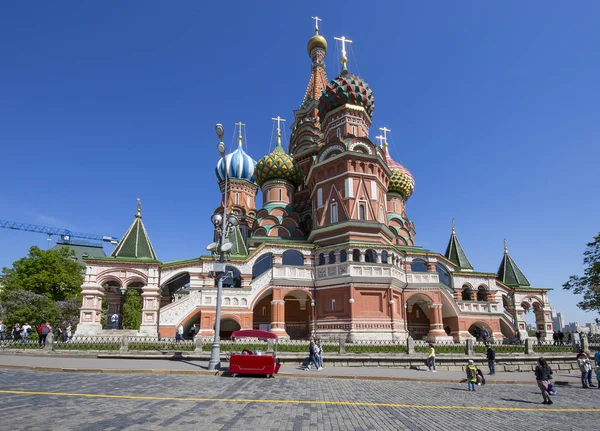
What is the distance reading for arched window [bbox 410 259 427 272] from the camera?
35.0m

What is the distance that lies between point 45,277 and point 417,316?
115 feet

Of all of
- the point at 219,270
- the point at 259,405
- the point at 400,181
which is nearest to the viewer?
the point at 259,405

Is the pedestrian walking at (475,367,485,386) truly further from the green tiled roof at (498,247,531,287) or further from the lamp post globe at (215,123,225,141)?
the green tiled roof at (498,247,531,287)

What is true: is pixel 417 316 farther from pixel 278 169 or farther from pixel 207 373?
pixel 207 373

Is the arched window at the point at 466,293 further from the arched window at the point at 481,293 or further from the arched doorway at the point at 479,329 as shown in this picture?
the arched doorway at the point at 479,329

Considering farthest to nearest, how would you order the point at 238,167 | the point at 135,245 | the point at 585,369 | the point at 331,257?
the point at 238,167 → the point at 331,257 → the point at 135,245 → the point at 585,369

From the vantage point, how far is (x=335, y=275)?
29375 mm

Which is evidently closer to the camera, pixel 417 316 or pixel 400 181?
pixel 417 316

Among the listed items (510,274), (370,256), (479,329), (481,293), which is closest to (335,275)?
(370,256)

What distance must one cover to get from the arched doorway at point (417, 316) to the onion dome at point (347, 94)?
17.3 m

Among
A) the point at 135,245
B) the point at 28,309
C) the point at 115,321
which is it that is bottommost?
the point at 115,321

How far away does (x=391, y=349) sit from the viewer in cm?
2089

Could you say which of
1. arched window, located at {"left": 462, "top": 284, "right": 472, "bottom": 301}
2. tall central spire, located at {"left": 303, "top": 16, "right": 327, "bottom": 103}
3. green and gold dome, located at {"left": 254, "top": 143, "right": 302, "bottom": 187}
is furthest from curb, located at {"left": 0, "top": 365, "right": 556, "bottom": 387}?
tall central spire, located at {"left": 303, "top": 16, "right": 327, "bottom": 103}

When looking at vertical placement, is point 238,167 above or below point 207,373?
above
